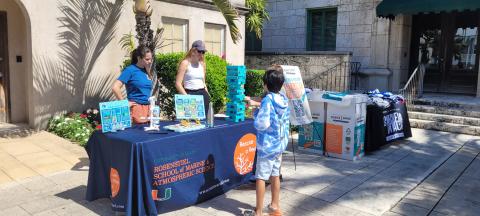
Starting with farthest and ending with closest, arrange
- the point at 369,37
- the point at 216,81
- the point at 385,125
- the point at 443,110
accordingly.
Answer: the point at 369,37, the point at 443,110, the point at 216,81, the point at 385,125

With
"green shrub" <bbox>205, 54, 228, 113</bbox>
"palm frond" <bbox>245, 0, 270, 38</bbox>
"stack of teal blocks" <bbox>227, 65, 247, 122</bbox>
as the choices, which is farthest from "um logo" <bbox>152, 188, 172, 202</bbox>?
"palm frond" <bbox>245, 0, 270, 38</bbox>

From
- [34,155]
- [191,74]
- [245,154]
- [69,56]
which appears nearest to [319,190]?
[245,154]

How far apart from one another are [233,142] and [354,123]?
8.23ft

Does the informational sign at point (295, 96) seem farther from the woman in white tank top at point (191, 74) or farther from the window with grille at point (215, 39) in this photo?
the window with grille at point (215, 39)

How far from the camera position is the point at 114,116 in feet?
13.5

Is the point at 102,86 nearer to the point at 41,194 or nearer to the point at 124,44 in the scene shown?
the point at 124,44

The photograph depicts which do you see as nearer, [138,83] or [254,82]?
[138,83]

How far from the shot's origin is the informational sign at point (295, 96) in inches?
226

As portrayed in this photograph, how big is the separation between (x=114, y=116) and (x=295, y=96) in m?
2.76

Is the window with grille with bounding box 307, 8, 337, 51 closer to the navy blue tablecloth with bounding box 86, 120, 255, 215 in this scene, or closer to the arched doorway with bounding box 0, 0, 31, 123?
the arched doorway with bounding box 0, 0, 31, 123

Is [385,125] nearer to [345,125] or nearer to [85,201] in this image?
[345,125]

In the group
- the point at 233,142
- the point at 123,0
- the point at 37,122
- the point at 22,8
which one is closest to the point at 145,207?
the point at 233,142

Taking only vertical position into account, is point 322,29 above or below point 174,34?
above

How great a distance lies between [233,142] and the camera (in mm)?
4758
